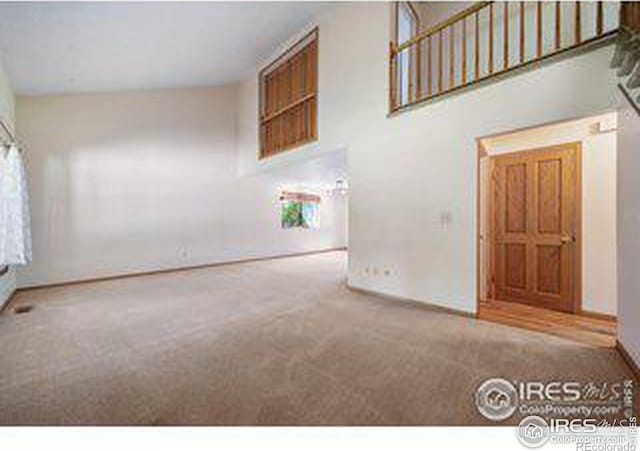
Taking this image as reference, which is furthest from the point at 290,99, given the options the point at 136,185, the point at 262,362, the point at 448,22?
the point at 262,362

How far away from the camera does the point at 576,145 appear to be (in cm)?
343

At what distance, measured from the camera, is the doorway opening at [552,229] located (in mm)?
3240

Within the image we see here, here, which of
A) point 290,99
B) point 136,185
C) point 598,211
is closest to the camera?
point 598,211

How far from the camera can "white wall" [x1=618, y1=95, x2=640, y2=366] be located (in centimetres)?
212

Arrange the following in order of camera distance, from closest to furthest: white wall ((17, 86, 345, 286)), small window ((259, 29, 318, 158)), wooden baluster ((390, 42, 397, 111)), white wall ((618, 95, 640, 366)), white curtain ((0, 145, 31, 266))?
white wall ((618, 95, 640, 366)), white curtain ((0, 145, 31, 266)), wooden baluster ((390, 42, 397, 111)), white wall ((17, 86, 345, 286)), small window ((259, 29, 318, 158))

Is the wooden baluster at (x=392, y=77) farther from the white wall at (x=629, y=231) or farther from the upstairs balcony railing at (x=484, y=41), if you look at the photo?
the white wall at (x=629, y=231)

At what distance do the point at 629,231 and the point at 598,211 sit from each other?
4.14ft

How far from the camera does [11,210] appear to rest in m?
3.57

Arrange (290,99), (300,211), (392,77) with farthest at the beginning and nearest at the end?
(300,211) < (290,99) < (392,77)

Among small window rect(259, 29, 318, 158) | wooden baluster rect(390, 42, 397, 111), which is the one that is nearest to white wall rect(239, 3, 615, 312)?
wooden baluster rect(390, 42, 397, 111)

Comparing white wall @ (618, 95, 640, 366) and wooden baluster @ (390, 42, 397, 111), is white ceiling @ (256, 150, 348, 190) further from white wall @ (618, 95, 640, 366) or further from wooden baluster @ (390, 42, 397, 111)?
white wall @ (618, 95, 640, 366)

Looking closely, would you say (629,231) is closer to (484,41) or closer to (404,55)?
(404,55)

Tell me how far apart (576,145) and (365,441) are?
3840 mm

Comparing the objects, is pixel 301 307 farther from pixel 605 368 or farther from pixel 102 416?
pixel 605 368
